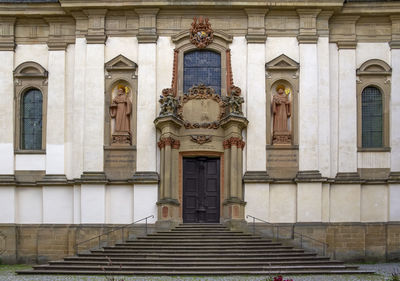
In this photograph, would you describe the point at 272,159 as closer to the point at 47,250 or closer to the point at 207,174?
the point at 207,174

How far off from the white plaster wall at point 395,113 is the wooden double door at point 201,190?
704 cm

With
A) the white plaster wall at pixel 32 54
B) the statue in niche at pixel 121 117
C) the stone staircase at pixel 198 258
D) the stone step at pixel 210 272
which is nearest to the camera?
the stone step at pixel 210 272

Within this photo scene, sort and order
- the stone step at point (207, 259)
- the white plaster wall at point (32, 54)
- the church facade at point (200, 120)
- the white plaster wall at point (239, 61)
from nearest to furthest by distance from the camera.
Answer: the stone step at point (207, 259), the church facade at point (200, 120), the white plaster wall at point (239, 61), the white plaster wall at point (32, 54)

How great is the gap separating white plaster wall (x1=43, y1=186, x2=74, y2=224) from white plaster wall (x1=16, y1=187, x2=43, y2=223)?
0.35 m

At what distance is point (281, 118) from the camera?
27.3 m

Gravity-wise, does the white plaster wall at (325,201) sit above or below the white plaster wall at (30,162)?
below

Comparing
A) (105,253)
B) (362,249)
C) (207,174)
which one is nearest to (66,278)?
(105,253)

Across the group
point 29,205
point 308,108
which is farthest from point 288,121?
point 29,205

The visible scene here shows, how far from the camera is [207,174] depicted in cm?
2725

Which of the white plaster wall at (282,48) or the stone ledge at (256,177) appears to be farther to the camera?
the white plaster wall at (282,48)

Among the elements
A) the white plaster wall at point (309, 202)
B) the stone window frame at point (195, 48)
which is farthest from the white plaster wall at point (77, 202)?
the white plaster wall at point (309, 202)

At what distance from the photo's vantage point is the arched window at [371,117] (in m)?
27.7

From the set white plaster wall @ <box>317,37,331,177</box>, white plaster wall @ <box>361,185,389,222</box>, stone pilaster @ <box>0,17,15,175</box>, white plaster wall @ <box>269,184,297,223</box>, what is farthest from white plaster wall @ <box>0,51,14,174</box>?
white plaster wall @ <box>361,185,389,222</box>

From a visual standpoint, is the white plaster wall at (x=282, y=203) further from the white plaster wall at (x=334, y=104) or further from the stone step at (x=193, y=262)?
the stone step at (x=193, y=262)
